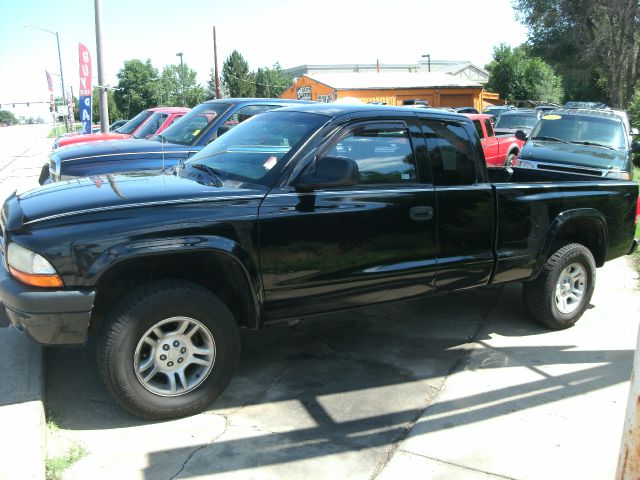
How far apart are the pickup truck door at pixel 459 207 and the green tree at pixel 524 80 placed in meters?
57.8

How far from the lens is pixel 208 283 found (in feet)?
12.4

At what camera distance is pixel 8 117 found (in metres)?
176

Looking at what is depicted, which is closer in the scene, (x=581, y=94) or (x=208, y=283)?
(x=208, y=283)

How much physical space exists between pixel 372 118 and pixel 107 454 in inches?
106

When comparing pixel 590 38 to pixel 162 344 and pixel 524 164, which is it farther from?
pixel 162 344

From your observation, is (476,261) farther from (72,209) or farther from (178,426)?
(72,209)

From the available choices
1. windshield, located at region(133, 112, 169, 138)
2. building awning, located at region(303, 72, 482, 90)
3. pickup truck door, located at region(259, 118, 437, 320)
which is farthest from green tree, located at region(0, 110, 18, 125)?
pickup truck door, located at region(259, 118, 437, 320)

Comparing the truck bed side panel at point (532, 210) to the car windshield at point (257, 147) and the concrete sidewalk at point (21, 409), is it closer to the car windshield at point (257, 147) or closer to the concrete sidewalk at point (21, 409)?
the car windshield at point (257, 147)

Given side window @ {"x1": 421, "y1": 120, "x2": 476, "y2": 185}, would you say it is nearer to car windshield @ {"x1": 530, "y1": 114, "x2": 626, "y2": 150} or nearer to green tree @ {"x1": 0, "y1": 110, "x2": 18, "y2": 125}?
car windshield @ {"x1": 530, "y1": 114, "x2": 626, "y2": 150}

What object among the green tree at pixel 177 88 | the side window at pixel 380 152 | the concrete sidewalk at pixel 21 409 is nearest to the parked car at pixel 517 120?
the side window at pixel 380 152

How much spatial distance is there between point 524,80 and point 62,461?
63836mm

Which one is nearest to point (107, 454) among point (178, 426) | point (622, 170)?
point (178, 426)

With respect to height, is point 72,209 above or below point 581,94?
below

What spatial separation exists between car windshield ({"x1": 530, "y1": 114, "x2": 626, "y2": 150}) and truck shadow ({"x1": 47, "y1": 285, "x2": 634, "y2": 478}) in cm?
626
